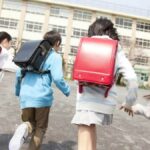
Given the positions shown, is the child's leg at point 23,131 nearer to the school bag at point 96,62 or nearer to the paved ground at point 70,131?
the paved ground at point 70,131

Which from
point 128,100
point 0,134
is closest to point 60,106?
point 0,134

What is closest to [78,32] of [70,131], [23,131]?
[70,131]

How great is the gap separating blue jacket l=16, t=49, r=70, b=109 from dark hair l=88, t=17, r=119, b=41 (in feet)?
2.45

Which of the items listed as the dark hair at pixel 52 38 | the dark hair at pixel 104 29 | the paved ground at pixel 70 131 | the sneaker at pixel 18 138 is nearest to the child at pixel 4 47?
the dark hair at pixel 52 38

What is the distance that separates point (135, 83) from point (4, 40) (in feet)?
7.75

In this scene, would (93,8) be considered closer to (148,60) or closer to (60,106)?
(148,60)

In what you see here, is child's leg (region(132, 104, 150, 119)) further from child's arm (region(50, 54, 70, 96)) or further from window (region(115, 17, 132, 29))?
window (region(115, 17, 132, 29))

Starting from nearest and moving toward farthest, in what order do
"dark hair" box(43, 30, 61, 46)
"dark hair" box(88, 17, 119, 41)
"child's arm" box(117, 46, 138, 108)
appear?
"child's arm" box(117, 46, 138, 108) → "dark hair" box(88, 17, 119, 41) → "dark hair" box(43, 30, 61, 46)

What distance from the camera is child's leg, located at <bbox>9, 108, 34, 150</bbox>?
4.37 metres

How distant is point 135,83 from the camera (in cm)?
365

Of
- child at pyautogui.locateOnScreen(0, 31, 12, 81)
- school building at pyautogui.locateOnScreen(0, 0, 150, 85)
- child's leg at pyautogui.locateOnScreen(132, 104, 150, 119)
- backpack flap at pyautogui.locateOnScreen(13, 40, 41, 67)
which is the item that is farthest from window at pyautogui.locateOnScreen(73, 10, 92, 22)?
child's leg at pyautogui.locateOnScreen(132, 104, 150, 119)

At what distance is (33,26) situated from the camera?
56.3 metres

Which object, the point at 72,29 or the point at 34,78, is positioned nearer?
the point at 34,78

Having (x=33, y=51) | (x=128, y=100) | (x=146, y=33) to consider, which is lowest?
(x=128, y=100)
